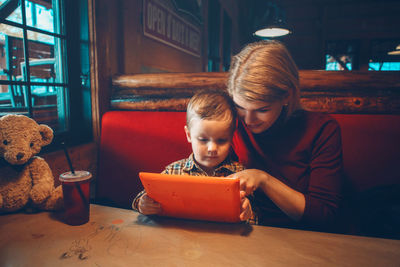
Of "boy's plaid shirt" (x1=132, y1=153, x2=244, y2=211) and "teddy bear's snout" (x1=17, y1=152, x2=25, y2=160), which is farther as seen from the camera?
"boy's plaid shirt" (x1=132, y1=153, x2=244, y2=211)

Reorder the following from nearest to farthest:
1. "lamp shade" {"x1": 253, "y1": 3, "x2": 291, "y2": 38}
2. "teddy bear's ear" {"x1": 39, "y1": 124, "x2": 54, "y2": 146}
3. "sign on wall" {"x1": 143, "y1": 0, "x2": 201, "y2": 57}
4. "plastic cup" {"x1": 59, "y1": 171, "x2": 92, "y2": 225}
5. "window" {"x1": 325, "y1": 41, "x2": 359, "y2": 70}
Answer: "plastic cup" {"x1": 59, "y1": 171, "x2": 92, "y2": 225}, "teddy bear's ear" {"x1": 39, "y1": 124, "x2": 54, "y2": 146}, "sign on wall" {"x1": 143, "y1": 0, "x2": 201, "y2": 57}, "lamp shade" {"x1": 253, "y1": 3, "x2": 291, "y2": 38}, "window" {"x1": 325, "y1": 41, "x2": 359, "y2": 70}

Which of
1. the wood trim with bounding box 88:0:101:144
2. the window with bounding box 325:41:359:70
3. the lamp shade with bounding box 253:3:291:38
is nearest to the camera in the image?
the wood trim with bounding box 88:0:101:144

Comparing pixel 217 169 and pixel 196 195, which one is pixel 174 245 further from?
pixel 217 169

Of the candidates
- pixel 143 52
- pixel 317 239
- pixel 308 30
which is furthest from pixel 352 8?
pixel 317 239

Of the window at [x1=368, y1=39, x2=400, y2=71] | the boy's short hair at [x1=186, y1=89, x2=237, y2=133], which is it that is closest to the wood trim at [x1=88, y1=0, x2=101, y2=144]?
the boy's short hair at [x1=186, y1=89, x2=237, y2=133]

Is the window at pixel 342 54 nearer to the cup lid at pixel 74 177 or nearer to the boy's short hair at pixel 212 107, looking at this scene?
the boy's short hair at pixel 212 107

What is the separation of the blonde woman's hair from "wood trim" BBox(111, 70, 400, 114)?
1.71 ft

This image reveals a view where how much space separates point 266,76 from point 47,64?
1438mm

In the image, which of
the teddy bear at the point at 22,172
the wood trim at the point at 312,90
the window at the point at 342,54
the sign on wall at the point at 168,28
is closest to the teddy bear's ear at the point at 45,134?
the teddy bear at the point at 22,172

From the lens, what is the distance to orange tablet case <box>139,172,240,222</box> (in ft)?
2.42

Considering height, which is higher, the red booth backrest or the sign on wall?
the sign on wall

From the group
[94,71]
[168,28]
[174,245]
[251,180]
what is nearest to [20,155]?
[174,245]

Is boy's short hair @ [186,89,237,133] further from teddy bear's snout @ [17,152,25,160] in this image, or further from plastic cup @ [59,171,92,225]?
teddy bear's snout @ [17,152,25,160]

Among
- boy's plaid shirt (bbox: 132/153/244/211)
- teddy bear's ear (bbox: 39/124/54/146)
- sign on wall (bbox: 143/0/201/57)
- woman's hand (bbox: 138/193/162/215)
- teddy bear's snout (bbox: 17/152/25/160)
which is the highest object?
sign on wall (bbox: 143/0/201/57)
